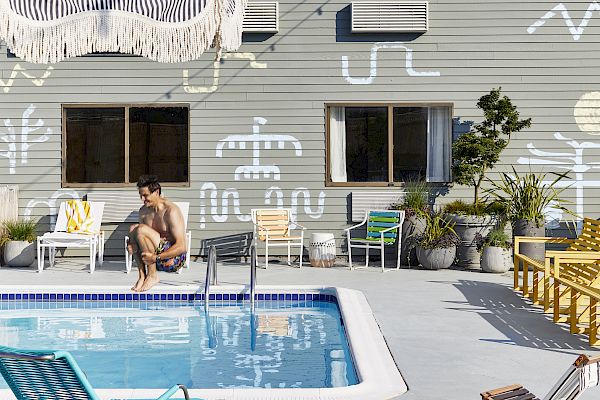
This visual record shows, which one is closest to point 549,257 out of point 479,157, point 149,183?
point 149,183

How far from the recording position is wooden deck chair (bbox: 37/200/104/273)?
10.3m

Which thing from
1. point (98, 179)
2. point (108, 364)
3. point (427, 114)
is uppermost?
point (427, 114)

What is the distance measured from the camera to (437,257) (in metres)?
10.6

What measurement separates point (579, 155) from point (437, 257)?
7.96ft

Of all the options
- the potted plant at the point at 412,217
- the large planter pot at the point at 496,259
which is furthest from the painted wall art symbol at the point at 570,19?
the large planter pot at the point at 496,259

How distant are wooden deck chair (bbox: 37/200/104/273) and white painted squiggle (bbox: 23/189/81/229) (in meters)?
0.15

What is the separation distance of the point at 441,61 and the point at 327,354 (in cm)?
583

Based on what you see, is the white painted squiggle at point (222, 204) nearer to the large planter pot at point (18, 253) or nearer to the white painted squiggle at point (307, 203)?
the white painted squiggle at point (307, 203)

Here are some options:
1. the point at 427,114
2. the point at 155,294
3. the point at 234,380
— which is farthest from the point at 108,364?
the point at 427,114

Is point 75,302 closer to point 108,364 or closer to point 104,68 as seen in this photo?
point 108,364

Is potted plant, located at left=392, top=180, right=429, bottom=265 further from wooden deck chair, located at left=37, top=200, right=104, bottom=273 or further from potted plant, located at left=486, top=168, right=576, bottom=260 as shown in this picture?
wooden deck chair, located at left=37, top=200, right=104, bottom=273

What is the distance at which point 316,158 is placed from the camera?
11484 millimetres

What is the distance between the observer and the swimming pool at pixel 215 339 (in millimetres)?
5605

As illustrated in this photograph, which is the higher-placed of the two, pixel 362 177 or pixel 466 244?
pixel 362 177
